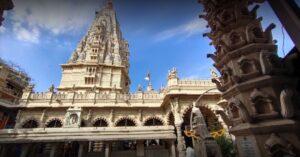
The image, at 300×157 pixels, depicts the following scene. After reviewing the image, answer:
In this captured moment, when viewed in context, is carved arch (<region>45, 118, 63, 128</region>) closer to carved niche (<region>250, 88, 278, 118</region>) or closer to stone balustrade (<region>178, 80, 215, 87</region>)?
stone balustrade (<region>178, 80, 215, 87</region>)

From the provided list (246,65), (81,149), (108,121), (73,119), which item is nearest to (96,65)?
(108,121)

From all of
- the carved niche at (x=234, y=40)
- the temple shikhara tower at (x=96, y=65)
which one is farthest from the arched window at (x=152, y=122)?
the carved niche at (x=234, y=40)

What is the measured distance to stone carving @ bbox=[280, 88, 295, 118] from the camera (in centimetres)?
291

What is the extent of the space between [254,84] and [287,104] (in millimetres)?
744

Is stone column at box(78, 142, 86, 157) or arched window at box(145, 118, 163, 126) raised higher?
arched window at box(145, 118, 163, 126)

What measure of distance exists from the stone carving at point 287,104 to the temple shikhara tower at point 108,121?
31.8 feet

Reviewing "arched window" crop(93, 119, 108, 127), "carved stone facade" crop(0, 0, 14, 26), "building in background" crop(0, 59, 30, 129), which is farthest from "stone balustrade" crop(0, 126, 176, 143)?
"carved stone facade" crop(0, 0, 14, 26)

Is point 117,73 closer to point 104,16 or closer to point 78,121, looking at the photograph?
point 78,121

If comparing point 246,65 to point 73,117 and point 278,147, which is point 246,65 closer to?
point 278,147

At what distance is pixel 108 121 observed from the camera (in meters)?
18.2

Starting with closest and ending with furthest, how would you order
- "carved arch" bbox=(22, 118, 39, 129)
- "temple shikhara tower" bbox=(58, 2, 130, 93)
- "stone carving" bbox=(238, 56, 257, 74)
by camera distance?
"stone carving" bbox=(238, 56, 257, 74), "carved arch" bbox=(22, 118, 39, 129), "temple shikhara tower" bbox=(58, 2, 130, 93)

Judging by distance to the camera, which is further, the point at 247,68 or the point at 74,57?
the point at 74,57

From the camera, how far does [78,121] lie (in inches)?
640

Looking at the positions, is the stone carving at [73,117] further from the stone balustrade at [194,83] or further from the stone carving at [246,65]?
the stone carving at [246,65]
